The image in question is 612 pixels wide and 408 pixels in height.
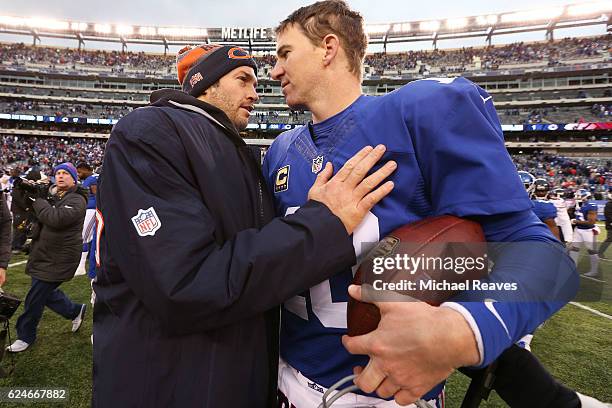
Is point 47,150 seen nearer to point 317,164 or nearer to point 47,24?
point 47,24

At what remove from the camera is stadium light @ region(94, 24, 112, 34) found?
42906 mm

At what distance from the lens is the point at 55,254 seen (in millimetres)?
4113

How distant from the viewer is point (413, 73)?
133ft

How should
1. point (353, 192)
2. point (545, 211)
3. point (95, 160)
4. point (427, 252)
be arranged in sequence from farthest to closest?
point (95, 160) < point (545, 211) < point (353, 192) < point (427, 252)

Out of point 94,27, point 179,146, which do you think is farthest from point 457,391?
point 94,27

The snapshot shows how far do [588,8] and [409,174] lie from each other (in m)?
47.4

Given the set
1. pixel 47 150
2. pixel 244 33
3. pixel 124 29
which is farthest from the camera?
pixel 124 29

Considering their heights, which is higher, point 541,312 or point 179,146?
point 179,146

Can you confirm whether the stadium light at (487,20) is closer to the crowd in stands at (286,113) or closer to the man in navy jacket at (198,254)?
the crowd in stands at (286,113)

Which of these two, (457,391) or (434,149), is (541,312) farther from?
(457,391)

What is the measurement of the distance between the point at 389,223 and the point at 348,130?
432mm

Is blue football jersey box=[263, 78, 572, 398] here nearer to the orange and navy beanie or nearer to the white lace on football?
the white lace on football

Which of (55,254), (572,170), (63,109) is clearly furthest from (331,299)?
(63,109)

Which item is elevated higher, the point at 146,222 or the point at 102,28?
the point at 102,28
